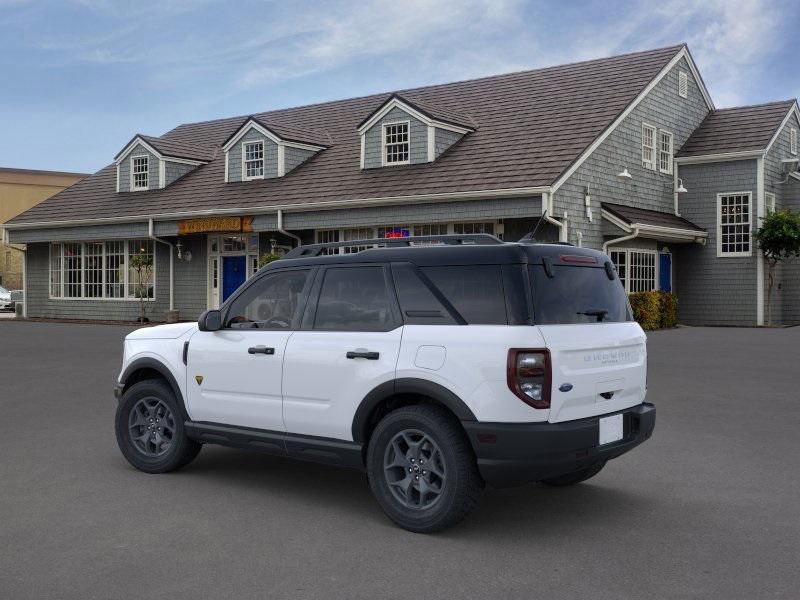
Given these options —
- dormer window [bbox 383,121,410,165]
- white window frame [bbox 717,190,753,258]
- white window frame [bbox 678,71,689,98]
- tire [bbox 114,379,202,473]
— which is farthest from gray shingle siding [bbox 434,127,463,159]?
tire [bbox 114,379,202,473]

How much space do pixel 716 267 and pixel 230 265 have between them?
14.8 meters

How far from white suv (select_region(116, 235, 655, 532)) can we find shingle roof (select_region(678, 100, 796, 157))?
22499 millimetres

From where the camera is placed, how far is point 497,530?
5.35 metres

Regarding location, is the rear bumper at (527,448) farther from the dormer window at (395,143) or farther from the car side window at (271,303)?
the dormer window at (395,143)

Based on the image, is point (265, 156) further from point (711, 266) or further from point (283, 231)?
point (711, 266)

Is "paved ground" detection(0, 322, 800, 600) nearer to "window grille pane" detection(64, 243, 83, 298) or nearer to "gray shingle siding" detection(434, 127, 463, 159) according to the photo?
"gray shingle siding" detection(434, 127, 463, 159)

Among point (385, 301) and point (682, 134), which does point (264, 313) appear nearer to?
point (385, 301)

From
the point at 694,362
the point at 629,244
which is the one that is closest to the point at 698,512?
the point at 694,362

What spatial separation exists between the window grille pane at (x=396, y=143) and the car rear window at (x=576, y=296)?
19.6m

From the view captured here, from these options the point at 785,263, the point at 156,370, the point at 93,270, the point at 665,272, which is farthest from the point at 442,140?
the point at 156,370

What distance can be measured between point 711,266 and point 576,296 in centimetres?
2238

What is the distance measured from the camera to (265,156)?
27797 mm

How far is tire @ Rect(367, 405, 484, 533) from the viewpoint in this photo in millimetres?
5160

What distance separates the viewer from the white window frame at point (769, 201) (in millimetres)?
26175
